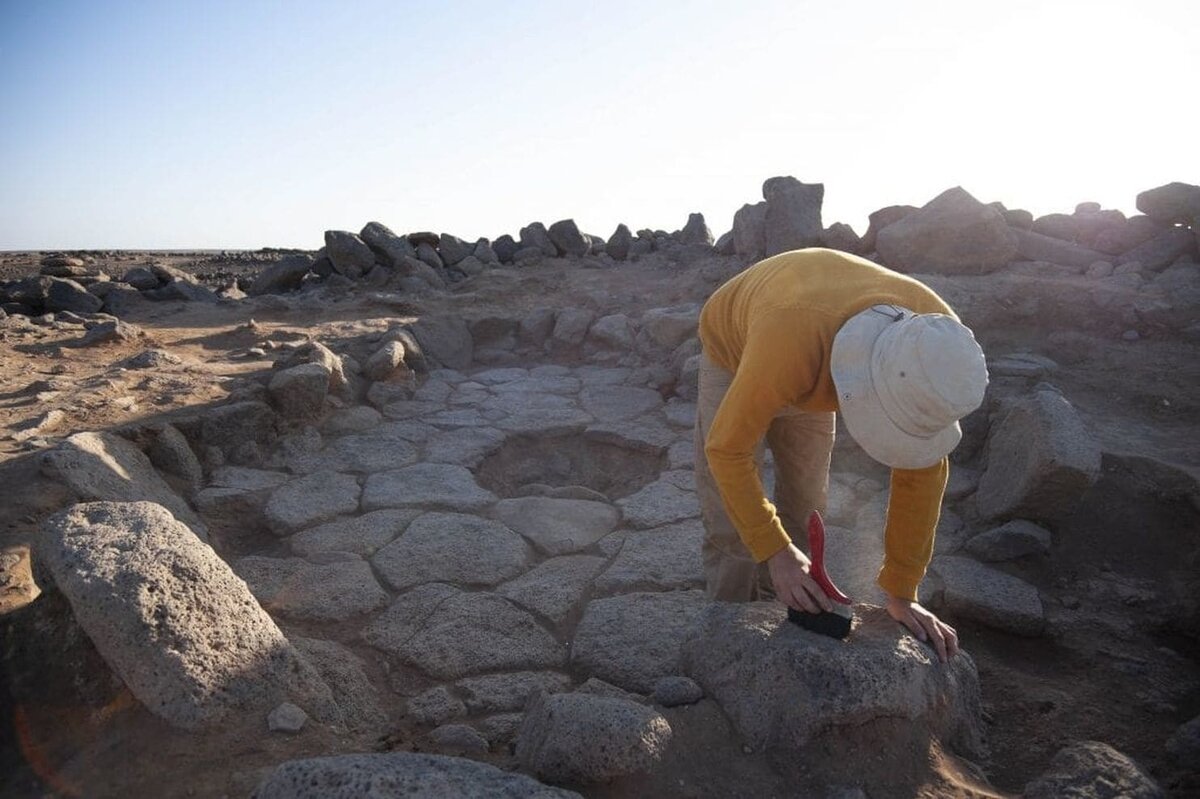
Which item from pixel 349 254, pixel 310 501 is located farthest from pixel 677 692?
pixel 349 254

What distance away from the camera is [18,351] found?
5602mm

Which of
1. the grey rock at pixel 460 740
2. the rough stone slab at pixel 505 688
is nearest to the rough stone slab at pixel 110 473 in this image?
the rough stone slab at pixel 505 688

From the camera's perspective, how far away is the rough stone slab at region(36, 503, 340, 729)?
199cm

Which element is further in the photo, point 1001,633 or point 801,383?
point 1001,633

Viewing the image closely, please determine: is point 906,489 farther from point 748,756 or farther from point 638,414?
point 638,414

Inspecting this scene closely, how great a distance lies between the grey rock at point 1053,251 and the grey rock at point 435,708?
619 cm

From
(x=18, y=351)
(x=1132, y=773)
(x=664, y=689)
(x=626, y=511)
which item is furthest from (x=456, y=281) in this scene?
(x=1132, y=773)

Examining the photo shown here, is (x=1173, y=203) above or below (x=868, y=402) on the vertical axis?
above

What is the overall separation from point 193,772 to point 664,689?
118cm

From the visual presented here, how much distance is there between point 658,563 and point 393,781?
2.05 metres

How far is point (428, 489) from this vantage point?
419 cm

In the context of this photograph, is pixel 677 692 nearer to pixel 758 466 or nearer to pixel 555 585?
pixel 758 466

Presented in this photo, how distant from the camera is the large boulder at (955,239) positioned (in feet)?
21.0

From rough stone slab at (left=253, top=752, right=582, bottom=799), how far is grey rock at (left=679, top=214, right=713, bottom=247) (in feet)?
33.3
